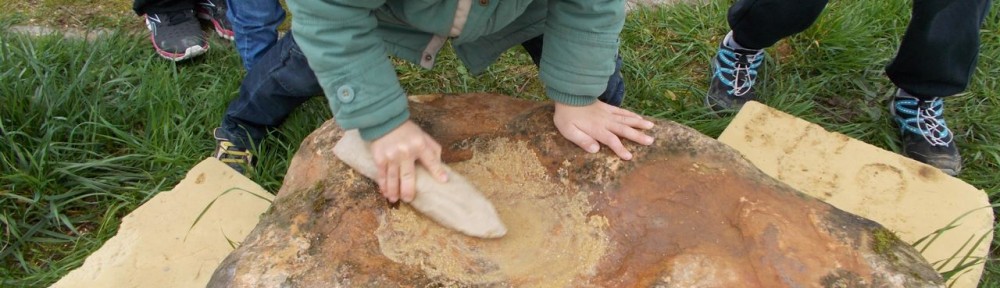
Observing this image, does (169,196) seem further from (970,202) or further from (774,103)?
(970,202)

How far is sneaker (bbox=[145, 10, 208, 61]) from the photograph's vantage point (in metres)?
2.91

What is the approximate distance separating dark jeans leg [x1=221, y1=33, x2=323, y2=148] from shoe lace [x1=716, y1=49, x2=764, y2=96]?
4.89ft

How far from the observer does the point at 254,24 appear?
2.54m

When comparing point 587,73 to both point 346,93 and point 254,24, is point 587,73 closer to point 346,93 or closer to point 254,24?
point 346,93

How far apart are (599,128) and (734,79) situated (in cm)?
128

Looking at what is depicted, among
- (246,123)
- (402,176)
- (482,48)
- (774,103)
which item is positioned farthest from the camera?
(774,103)

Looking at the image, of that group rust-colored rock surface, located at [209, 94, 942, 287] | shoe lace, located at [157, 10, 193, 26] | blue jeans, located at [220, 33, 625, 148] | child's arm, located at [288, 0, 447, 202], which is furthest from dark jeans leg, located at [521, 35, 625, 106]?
shoe lace, located at [157, 10, 193, 26]

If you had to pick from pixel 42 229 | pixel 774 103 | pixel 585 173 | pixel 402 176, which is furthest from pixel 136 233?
pixel 774 103

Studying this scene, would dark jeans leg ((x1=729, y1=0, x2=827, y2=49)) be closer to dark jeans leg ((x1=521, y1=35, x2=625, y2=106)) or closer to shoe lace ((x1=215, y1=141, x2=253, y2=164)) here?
dark jeans leg ((x1=521, y1=35, x2=625, y2=106))

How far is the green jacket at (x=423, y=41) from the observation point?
60.5 inches

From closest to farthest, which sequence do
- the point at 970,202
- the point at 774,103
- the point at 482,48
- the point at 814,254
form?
the point at 814,254 < the point at 482,48 < the point at 970,202 < the point at 774,103

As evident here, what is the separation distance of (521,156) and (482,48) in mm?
409

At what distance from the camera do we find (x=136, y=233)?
2.12m

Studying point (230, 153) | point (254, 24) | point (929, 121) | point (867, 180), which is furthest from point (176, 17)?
point (929, 121)
